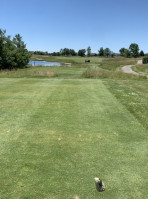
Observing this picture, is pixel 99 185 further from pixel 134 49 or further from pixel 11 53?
pixel 134 49

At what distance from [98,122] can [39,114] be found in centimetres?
216

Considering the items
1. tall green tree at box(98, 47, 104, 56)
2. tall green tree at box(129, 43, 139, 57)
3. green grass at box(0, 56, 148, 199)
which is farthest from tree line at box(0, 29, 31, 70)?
tall green tree at box(98, 47, 104, 56)

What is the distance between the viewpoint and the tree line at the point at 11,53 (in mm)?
39531

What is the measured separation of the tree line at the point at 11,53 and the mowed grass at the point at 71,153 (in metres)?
37.0

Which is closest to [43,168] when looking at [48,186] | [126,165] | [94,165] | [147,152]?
[48,186]

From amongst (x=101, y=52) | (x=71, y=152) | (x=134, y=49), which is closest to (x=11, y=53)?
(x=71, y=152)

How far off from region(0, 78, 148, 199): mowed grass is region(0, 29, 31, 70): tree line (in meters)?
37.0

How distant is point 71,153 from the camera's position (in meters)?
3.86

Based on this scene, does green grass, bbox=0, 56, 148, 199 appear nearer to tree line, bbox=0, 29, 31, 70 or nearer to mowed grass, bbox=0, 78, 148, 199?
mowed grass, bbox=0, 78, 148, 199

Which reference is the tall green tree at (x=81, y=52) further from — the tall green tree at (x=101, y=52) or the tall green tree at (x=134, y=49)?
the tall green tree at (x=134, y=49)

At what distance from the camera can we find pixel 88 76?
71.2 ft

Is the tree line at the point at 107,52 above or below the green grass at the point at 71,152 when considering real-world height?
above

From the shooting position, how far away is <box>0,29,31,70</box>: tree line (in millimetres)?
39531

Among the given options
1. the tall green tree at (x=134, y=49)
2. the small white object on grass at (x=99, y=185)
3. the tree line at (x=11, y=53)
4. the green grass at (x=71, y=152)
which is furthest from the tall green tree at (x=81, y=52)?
the small white object on grass at (x=99, y=185)
